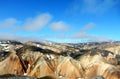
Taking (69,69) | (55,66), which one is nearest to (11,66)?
(55,66)

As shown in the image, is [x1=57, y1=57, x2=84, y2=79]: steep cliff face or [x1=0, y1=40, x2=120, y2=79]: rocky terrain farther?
[x1=57, y1=57, x2=84, y2=79]: steep cliff face

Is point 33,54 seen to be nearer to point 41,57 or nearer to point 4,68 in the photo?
point 41,57

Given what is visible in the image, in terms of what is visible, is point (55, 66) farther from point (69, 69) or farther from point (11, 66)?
point (11, 66)

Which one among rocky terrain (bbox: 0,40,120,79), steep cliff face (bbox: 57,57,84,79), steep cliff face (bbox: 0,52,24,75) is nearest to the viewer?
rocky terrain (bbox: 0,40,120,79)

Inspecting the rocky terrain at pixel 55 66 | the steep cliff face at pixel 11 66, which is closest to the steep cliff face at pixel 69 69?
the rocky terrain at pixel 55 66

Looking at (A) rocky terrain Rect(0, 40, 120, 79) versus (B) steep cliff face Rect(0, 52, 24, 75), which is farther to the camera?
(B) steep cliff face Rect(0, 52, 24, 75)

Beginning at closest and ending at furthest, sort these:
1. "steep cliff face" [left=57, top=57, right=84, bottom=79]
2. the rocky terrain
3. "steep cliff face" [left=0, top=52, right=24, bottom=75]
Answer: the rocky terrain → "steep cliff face" [left=57, top=57, right=84, bottom=79] → "steep cliff face" [left=0, top=52, right=24, bottom=75]

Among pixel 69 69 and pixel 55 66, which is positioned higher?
pixel 55 66

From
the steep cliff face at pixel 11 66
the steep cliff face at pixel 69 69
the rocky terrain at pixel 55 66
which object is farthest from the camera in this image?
the steep cliff face at pixel 11 66

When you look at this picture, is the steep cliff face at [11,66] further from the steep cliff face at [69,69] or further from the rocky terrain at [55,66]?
the steep cliff face at [69,69]

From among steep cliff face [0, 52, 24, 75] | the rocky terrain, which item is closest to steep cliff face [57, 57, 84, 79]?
the rocky terrain

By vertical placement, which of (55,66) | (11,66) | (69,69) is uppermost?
(11,66)

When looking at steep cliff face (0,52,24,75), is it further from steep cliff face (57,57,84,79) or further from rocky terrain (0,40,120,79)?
steep cliff face (57,57,84,79)

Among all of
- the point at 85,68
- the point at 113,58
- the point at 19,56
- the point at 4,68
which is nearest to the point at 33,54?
the point at 19,56
